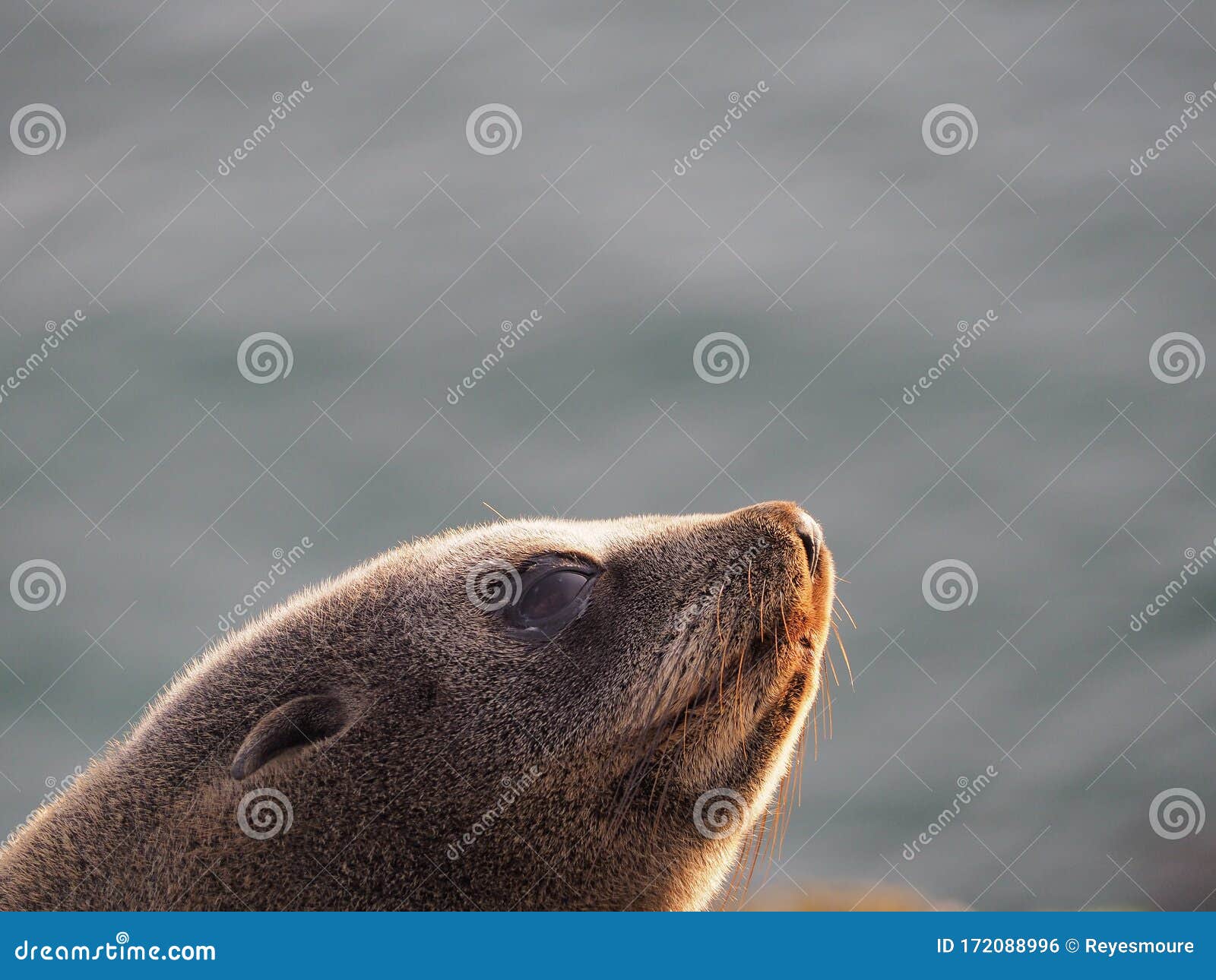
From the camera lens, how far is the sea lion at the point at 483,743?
3998mm

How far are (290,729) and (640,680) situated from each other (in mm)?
1138

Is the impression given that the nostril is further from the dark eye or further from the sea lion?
the dark eye

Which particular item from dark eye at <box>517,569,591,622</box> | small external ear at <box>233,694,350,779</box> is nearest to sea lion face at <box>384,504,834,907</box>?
dark eye at <box>517,569,591,622</box>

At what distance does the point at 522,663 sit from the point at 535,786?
16.6 inches

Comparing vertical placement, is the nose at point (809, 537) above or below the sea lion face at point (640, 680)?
above

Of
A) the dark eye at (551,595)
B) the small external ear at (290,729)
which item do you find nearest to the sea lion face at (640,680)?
the dark eye at (551,595)

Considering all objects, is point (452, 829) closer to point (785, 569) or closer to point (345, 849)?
point (345, 849)

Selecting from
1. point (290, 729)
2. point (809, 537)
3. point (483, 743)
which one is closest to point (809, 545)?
point (809, 537)

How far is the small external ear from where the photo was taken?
13.3 feet

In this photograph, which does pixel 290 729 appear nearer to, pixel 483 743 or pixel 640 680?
pixel 483 743

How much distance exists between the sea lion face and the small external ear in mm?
351

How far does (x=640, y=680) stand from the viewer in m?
4.22

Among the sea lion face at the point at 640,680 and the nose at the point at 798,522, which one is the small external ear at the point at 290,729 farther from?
the nose at the point at 798,522

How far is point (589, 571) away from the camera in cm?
449
